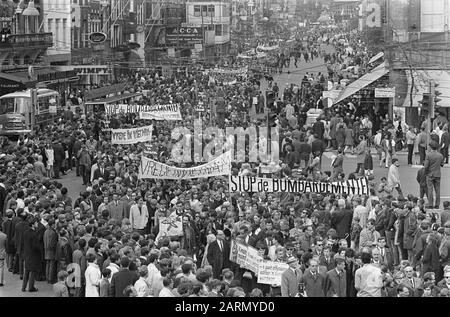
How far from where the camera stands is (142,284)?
60.4 feet

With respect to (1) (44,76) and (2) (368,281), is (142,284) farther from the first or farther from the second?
(1) (44,76)

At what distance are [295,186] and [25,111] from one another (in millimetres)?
24217

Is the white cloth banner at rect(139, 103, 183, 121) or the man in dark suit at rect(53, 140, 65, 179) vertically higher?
the white cloth banner at rect(139, 103, 183, 121)

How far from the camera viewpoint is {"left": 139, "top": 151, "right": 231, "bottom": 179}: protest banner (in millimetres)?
28578

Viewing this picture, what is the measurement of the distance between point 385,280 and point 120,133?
19178 millimetres

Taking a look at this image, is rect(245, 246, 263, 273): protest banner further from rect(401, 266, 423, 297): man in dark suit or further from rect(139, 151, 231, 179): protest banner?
rect(139, 151, 231, 179): protest banner

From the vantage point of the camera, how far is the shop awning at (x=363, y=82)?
50.1m

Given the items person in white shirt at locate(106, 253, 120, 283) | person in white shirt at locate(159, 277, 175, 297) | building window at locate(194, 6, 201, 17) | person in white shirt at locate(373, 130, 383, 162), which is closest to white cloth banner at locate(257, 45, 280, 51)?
building window at locate(194, 6, 201, 17)

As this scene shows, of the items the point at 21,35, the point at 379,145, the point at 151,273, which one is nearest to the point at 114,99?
the point at 21,35

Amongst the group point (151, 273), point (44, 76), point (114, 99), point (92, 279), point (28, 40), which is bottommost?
point (114, 99)

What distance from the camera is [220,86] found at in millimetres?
63812

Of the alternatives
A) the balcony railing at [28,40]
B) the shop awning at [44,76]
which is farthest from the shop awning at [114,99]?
the balcony railing at [28,40]

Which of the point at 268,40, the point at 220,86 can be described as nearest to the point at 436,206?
the point at 220,86

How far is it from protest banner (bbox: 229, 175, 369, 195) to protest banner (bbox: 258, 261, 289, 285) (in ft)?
21.1
